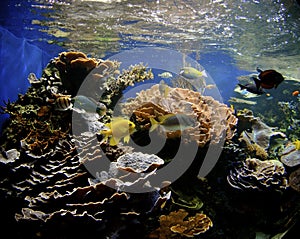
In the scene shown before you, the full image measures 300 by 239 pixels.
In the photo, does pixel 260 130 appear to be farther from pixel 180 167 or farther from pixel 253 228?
pixel 180 167

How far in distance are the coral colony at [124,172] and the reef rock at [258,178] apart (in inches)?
0.8

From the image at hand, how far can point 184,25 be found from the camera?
674 inches

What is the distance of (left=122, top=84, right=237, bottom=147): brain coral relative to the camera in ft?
14.2

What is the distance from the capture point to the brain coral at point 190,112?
171 inches

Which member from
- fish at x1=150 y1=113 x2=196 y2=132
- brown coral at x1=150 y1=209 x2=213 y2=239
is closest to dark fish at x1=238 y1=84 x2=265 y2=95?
fish at x1=150 y1=113 x2=196 y2=132

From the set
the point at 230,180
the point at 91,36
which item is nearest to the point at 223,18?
the point at 91,36

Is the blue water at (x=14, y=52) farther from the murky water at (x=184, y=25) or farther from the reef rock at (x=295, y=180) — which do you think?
the reef rock at (x=295, y=180)

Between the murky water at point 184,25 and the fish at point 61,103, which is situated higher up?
the murky water at point 184,25

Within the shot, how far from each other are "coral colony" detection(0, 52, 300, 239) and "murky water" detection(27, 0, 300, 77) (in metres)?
8.86

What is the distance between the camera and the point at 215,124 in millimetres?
4750

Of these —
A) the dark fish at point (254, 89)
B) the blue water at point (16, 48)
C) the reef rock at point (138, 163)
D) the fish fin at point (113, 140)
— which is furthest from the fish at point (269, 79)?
the blue water at point (16, 48)

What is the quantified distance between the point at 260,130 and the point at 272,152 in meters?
0.97

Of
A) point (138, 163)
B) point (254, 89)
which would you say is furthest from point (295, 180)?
point (138, 163)

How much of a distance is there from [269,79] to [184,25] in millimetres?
13938
